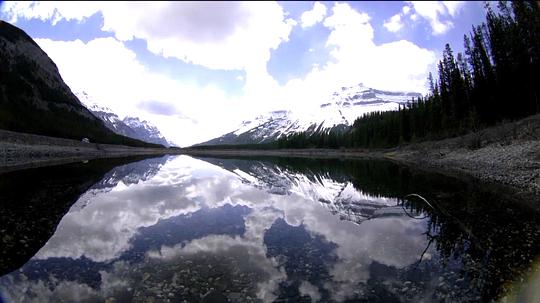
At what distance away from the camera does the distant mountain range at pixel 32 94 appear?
3383 inches

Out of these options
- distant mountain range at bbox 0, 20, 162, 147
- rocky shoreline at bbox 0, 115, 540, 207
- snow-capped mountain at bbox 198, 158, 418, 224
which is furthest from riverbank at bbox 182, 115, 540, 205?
distant mountain range at bbox 0, 20, 162, 147

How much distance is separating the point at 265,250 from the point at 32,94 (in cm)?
12458

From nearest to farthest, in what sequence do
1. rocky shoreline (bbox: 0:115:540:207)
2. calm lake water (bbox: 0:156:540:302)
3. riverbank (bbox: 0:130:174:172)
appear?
1. calm lake water (bbox: 0:156:540:302)
2. rocky shoreline (bbox: 0:115:540:207)
3. riverbank (bbox: 0:130:174:172)

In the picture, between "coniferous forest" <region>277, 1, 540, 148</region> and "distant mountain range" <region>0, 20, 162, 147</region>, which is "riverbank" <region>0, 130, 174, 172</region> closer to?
"distant mountain range" <region>0, 20, 162, 147</region>

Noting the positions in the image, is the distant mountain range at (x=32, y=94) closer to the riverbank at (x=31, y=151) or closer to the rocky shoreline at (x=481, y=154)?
the riverbank at (x=31, y=151)

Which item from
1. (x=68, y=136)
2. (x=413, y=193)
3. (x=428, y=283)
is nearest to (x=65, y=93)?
(x=68, y=136)

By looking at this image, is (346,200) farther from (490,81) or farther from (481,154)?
(490,81)

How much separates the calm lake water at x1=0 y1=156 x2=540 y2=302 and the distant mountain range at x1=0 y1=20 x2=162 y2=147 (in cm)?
6386

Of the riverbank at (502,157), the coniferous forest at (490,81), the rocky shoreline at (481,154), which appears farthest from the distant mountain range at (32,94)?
the coniferous forest at (490,81)

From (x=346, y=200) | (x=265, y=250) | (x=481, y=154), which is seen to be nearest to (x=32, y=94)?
(x=346, y=200)

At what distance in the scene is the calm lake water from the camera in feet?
30.6

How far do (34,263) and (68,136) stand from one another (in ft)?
329

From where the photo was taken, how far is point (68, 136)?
9794cm

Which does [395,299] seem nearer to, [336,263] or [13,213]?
[336,263]
